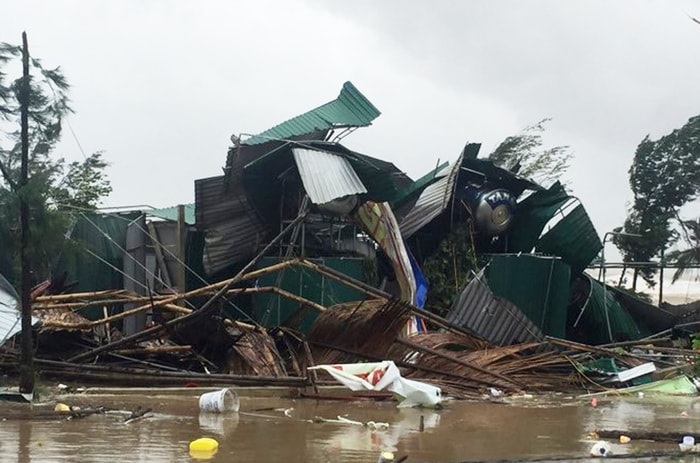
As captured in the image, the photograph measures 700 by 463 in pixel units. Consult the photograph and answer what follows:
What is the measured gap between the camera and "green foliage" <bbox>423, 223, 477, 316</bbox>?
18.7m

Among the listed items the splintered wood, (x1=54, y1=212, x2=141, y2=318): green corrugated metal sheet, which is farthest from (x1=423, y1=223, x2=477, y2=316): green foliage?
(x1=54, y1=212, x2=141, y2=318): green corrugated metal sheet

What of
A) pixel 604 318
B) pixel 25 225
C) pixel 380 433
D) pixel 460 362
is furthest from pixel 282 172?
pixel 380 433

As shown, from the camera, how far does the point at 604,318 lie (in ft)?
64.4

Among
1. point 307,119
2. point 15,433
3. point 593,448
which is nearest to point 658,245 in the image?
point 307,119

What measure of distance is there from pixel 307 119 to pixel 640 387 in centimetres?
906

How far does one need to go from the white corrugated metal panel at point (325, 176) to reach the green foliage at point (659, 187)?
1447cm

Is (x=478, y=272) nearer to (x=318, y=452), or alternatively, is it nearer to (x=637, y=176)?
(x=318, y=452)

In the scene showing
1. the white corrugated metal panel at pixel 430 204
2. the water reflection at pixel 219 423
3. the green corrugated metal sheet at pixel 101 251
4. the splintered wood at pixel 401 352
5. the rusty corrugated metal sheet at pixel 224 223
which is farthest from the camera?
the white corrugated metal panel at pixel 430 204

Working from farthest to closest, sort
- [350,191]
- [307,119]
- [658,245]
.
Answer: [658,245] < [307,119] < [350,191]

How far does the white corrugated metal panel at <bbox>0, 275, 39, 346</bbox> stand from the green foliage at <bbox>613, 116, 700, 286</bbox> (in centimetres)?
2008

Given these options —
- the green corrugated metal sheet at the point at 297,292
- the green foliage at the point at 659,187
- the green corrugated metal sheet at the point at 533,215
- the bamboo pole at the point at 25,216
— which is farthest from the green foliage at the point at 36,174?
the green foliage at the point at 659,187

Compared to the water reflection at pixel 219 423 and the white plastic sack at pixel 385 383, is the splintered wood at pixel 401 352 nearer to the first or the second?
the white plastic sack at pixel 385 383

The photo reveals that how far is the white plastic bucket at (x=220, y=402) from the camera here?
34.1ft

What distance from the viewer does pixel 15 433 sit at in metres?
8.62
